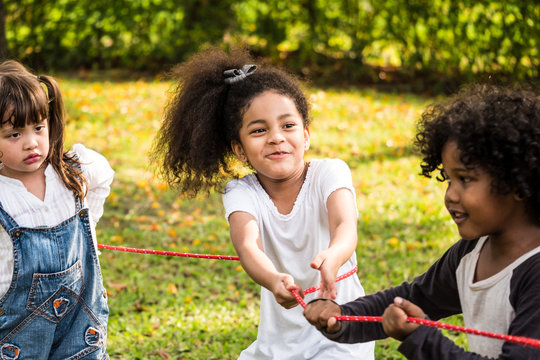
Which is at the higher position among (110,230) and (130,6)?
(130,6)

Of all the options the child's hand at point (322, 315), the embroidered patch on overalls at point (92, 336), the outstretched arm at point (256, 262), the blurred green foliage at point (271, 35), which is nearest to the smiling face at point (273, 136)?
the outstretched arm at point (256, 262)

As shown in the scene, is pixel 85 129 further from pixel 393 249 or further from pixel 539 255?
pixel 539 255

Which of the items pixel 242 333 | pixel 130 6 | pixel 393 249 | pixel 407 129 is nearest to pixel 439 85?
pixel 407 129

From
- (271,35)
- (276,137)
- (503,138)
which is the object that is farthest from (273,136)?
(271,35)

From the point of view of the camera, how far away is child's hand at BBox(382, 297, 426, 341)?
6.85 ft

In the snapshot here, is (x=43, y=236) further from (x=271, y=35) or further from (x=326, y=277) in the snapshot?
(x=271, y=35)

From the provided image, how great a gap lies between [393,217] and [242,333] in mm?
2331

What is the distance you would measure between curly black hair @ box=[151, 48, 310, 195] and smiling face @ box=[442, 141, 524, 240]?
3.49 ft

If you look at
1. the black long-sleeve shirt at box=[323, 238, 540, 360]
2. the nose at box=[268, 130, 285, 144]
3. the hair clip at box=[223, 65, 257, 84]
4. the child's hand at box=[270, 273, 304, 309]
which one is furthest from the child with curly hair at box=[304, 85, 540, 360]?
the hair clip at box=[223, 65, 257, 84]

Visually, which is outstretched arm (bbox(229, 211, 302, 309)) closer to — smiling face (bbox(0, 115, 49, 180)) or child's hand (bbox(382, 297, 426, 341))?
child's hand (bbox(382, 297, 426, 341))

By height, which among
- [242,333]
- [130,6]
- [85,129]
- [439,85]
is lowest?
[242,333]

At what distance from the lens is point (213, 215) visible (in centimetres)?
638

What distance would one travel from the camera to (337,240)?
104 inches

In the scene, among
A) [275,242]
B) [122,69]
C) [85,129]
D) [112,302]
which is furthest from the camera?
[122,69]
